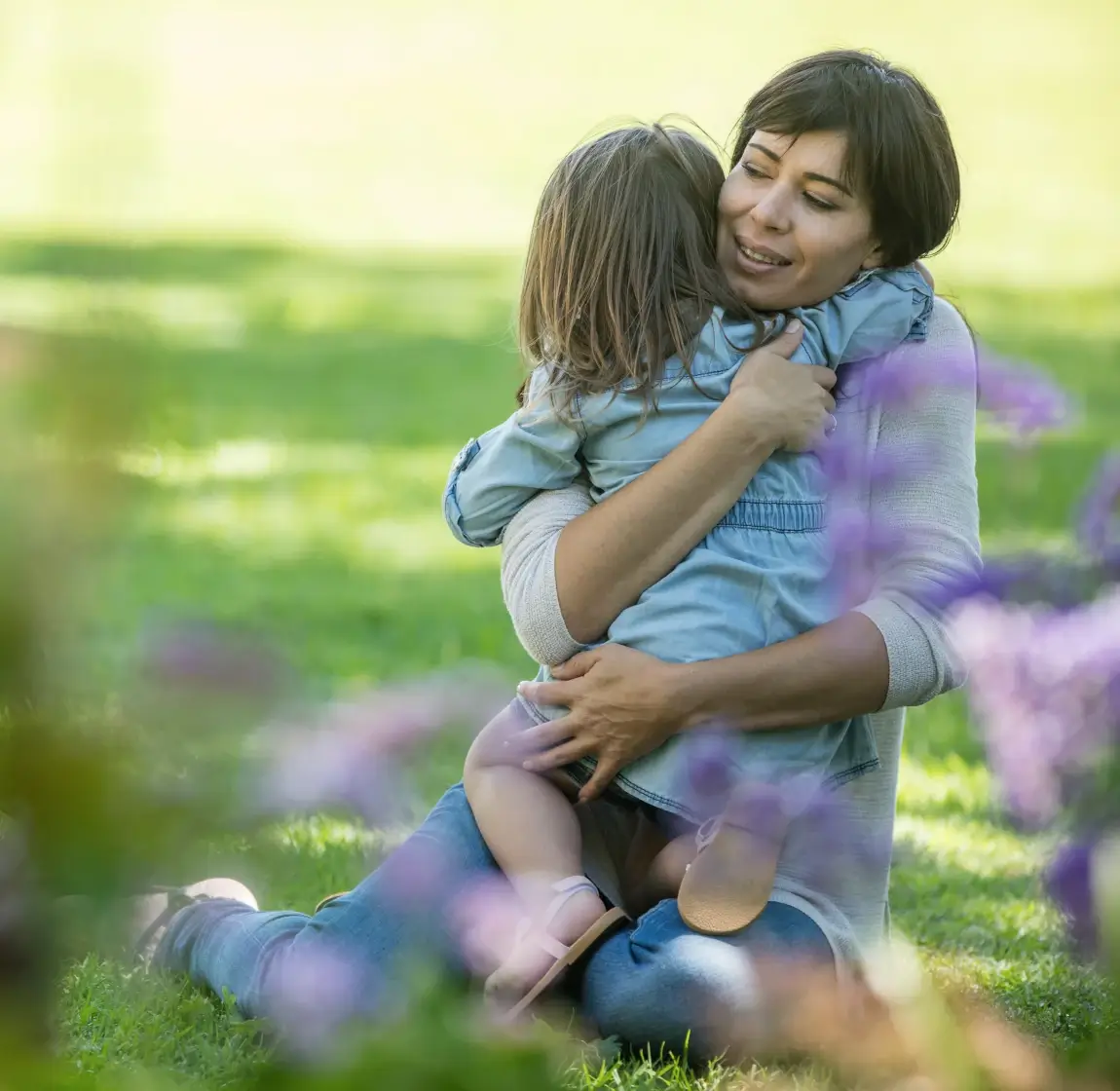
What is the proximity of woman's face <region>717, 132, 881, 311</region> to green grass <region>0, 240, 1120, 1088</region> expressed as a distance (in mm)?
378

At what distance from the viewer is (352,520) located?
6.27 m

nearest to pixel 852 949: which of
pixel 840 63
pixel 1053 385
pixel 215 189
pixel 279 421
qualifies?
pixel 1053 385

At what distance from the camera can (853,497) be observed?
2.41 meters

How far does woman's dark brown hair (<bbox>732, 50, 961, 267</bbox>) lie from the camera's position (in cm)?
239

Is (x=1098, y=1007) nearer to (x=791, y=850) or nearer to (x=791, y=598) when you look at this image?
(x=791, y=850)

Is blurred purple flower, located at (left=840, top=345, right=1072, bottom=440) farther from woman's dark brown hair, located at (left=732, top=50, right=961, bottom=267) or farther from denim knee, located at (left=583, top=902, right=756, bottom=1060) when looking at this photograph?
denim knee, located at (left=583, top=902, right=756, bottom=1060)

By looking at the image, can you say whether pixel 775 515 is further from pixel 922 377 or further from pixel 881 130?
pixel 881 130

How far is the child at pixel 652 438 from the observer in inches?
92.3

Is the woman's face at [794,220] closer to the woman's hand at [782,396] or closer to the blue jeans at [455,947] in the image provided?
the woman's hand at [782,396]

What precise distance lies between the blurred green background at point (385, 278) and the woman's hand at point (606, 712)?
499 mm

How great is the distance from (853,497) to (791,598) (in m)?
0.16

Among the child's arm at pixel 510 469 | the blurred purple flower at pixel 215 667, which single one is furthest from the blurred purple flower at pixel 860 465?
the blurred purple flower at pixel 215 667

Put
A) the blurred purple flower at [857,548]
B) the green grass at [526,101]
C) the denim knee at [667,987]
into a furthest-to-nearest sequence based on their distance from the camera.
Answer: the green grass at [526,101], the denim knee at [667,987], the blurred purple flower at [857,548]

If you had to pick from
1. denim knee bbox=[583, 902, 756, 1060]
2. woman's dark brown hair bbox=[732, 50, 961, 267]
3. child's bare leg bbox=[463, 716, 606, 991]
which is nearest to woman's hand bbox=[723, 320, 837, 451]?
woman's dark brown hair bbox=[732, 50, 961, 267]
